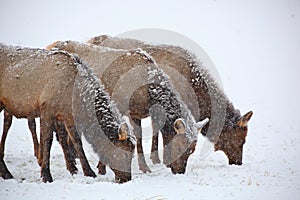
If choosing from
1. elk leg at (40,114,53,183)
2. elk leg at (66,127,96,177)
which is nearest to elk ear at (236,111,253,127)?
elk leg at (66,127,96,177)

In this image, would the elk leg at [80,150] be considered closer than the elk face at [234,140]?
Yes

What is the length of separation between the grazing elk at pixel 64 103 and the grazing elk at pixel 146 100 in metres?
1.03

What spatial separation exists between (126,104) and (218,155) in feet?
11.5

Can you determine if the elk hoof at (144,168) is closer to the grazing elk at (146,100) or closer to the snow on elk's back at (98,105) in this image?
the grazing elk at (146,100)

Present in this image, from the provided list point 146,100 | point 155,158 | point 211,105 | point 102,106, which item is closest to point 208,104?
point 211,105

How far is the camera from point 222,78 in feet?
86.2

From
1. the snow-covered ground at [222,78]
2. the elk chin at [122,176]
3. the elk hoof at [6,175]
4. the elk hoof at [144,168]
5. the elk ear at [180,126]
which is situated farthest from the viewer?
the elk hoof at [144,168]

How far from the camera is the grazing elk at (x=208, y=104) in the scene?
11.2 metres

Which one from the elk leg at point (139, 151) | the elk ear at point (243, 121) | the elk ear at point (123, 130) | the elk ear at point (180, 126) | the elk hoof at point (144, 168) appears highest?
the elk ear at point (123, 130)

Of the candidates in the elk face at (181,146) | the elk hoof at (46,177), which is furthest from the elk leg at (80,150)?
the elk face at (181,146)

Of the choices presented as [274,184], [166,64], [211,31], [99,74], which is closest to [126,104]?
[99,74]

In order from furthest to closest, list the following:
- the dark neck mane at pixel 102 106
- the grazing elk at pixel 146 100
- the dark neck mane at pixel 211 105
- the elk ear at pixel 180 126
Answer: the dark neck mane at pixel 211 105 → the grazing elk at pixel 146 100 → the elk ear at pixel 180 126 → the dark neck mane at pixel 102 106

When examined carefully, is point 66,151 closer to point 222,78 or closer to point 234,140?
point 234,140

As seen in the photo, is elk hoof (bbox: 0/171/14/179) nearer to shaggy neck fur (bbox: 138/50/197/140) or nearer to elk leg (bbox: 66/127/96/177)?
elk leg (bbox: 66/127/96/177)
